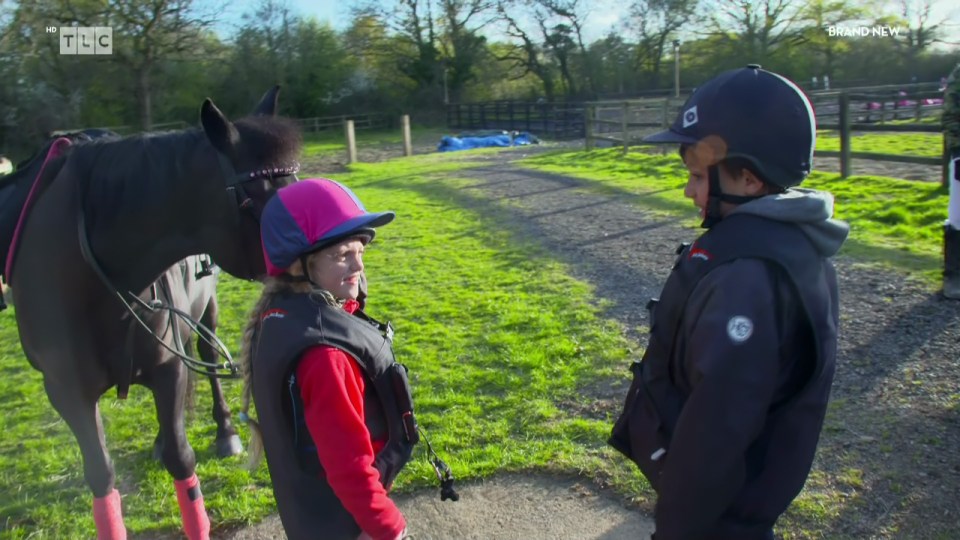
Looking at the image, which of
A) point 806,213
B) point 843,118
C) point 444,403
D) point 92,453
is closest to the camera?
point 806,213

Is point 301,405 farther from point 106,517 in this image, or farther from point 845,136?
point 845,136

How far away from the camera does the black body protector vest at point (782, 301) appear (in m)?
1.45

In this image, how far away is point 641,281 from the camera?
6559 mm

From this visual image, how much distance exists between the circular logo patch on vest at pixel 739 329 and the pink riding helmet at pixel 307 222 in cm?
85

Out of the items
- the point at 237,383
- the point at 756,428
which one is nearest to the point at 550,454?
the point at 756,428

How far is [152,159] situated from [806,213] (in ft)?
7.47

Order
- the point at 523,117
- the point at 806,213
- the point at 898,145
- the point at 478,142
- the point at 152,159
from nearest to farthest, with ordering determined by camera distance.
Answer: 1. the point at 806,213
2. the point at 152,159
3. the point at 898,145
4. the point at 478,142
5. the point at 523,117

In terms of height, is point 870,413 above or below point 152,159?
below

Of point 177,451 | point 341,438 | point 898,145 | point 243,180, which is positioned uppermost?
point 898,145

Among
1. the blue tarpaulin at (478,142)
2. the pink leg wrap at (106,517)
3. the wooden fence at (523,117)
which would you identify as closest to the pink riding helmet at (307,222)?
the pink leg wrap at (106,517)

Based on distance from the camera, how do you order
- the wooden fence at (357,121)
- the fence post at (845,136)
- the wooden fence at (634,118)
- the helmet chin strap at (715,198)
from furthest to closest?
the wooden fence at (357,121) < the wooden fence at (634,118) < the fence post at (845,136) < the helmet chin strap at (715,198)

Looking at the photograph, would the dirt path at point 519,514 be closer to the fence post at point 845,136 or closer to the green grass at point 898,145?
the fence post at point 845,136

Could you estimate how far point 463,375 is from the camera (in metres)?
4.76

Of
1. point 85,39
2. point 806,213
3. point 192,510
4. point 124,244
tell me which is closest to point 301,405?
point 806,213
